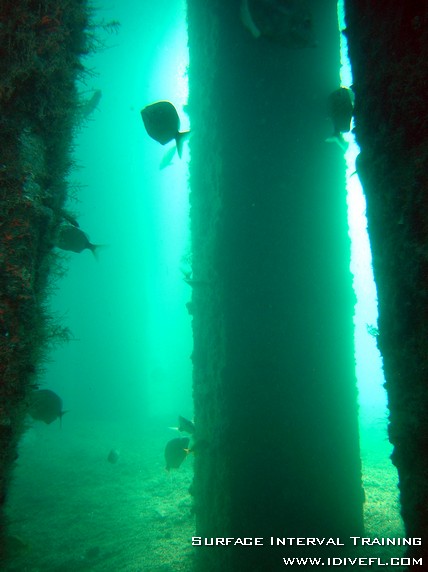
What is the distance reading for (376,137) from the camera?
2275 millimetres

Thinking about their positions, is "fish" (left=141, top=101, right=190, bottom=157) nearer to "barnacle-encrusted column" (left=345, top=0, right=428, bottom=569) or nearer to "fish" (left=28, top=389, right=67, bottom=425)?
"barnacle-encrusted column" (left=345, top=0, right=428, bottom=569)

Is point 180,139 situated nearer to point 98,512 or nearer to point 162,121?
point 162,121

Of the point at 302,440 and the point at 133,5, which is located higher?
the point at 133,5

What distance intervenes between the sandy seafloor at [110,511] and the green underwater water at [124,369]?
39 mm

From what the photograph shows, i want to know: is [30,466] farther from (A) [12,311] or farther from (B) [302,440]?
(A) [12,311]

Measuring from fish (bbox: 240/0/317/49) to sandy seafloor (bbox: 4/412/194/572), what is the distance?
17.1 ft

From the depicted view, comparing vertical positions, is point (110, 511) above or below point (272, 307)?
below

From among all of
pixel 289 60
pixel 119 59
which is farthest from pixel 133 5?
pixel 289 60

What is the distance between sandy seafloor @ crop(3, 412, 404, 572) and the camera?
4.94 metres

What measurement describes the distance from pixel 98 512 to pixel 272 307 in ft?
23.4

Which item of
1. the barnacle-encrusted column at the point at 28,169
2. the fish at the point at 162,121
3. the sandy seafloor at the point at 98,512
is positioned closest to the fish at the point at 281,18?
the fish at the point at 162,121

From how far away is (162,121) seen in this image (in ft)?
13.7

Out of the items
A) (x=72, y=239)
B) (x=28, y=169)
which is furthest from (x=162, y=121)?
(x=28, y=169)

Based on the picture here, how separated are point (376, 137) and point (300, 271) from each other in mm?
2209
